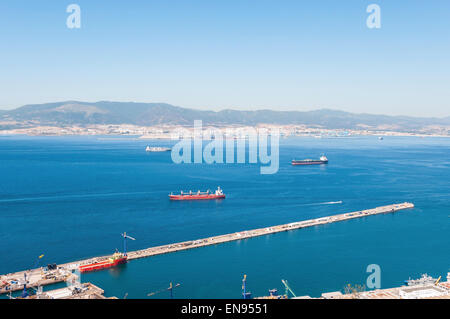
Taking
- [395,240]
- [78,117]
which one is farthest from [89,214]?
[78,117]

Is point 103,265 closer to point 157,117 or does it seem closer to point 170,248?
point 170,248

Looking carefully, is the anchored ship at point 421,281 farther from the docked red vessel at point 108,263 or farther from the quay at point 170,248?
the docked red vessel at point 108,263

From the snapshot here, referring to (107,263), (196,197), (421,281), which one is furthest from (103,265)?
(196,197)

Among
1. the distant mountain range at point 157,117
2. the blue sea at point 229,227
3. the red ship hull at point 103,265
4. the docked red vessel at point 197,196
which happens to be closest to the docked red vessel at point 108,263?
the red ship hull at point 103,265

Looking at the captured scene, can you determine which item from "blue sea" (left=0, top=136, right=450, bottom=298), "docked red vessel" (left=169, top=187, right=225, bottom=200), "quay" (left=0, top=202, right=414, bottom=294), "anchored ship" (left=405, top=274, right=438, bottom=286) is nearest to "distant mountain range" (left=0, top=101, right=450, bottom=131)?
"blue sea" (left=0, top=136, right=450, bottom=298)
